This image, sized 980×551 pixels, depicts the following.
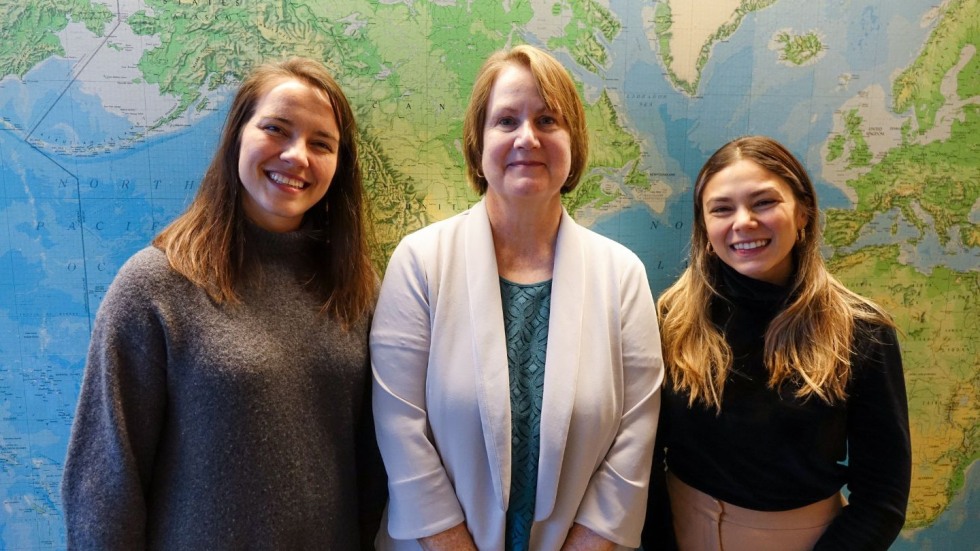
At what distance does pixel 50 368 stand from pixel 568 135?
5.67 feet

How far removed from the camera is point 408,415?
1.38 m

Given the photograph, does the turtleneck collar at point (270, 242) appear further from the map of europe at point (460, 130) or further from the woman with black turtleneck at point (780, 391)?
the woman with black turtleneck at point (780, 391)

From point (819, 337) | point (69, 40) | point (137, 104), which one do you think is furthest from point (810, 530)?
point (69, 40)

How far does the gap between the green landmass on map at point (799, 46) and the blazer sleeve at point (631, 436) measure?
1.00 m

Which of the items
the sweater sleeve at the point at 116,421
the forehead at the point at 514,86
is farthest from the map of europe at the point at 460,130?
the sweater sleeve at the point at 116,421

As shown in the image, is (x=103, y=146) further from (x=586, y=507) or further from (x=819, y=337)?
(x=819, y=337)

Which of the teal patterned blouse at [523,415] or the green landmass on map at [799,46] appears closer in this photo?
the teal patterned blouse at [523,415]

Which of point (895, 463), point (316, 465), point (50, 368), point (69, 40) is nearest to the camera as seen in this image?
point (316, 465)

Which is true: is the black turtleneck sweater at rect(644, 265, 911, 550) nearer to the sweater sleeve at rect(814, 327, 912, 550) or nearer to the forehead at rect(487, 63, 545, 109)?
the sweater sleeve at rect(814, 327, 912, 550)

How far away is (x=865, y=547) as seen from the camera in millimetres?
1433

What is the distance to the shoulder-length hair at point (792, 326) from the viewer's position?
143 centimetres

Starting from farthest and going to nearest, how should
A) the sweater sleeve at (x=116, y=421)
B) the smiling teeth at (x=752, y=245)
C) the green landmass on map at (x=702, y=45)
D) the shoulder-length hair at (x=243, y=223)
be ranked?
1. the green landmass on map at (x=702, y=45)
2. the smiling teeth at (x=752, y=245)
3. the shoulder-length hair at (x=243, y=223)
4. the sweater sleeve at (x=116, y=421)

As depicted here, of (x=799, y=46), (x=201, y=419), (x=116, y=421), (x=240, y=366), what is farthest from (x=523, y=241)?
(x=799, y=46)

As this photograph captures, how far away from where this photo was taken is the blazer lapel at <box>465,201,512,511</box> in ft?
4.41
